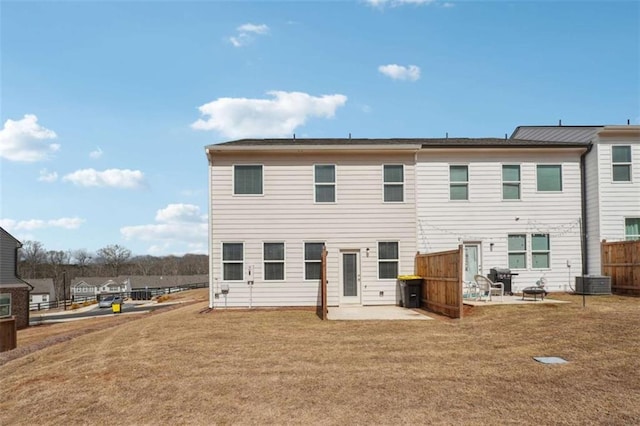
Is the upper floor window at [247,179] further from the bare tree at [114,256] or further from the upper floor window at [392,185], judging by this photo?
the bare tree at [114,256]

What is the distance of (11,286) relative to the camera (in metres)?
32.9

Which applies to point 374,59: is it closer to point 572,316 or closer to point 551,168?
point 551,168

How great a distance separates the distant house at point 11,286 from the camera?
3231 cm

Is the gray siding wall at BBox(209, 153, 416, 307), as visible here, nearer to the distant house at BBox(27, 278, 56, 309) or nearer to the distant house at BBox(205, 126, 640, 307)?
the distant house at BBox(205, 126, 640, 307)

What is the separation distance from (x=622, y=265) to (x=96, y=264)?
4188 inches

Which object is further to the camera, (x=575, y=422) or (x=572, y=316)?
(x=572, y=316)

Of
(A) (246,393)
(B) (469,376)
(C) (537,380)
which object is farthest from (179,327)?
(C) (537,380)

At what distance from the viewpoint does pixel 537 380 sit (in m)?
7.22

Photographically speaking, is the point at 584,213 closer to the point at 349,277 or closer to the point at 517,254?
the point at 517,254

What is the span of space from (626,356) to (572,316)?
348cm

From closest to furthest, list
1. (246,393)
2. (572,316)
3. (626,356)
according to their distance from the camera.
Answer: (246,393)
(626,356)
(572,316)

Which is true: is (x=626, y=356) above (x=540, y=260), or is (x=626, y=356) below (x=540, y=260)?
below

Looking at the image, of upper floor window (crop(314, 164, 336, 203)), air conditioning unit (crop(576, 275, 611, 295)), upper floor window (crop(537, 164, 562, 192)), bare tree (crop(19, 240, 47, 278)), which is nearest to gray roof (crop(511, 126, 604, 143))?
upper floor window (crop(537, 164, 562, 192))

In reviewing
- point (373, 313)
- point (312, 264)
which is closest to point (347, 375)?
point (373, 313)
